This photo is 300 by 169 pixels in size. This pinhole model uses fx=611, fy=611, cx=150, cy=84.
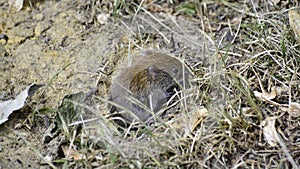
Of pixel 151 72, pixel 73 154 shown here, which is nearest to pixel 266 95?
pixel 151 72

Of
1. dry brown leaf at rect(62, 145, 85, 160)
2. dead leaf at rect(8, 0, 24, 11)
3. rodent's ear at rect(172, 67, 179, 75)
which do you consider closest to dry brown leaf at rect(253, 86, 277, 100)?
rodent's ear at rect(172, 67, 179, 75)

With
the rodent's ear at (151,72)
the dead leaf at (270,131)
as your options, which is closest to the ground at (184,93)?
the dead leaf at (270,131)

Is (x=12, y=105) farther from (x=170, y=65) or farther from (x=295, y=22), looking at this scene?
(x=295, y=22)

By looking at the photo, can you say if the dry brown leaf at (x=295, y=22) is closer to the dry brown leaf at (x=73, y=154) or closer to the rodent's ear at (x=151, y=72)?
the rodent's ear at (x=151, y=72)

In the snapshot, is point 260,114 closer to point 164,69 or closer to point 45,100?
point 164,69

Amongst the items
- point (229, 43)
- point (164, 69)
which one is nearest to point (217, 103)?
point (164, 69)
